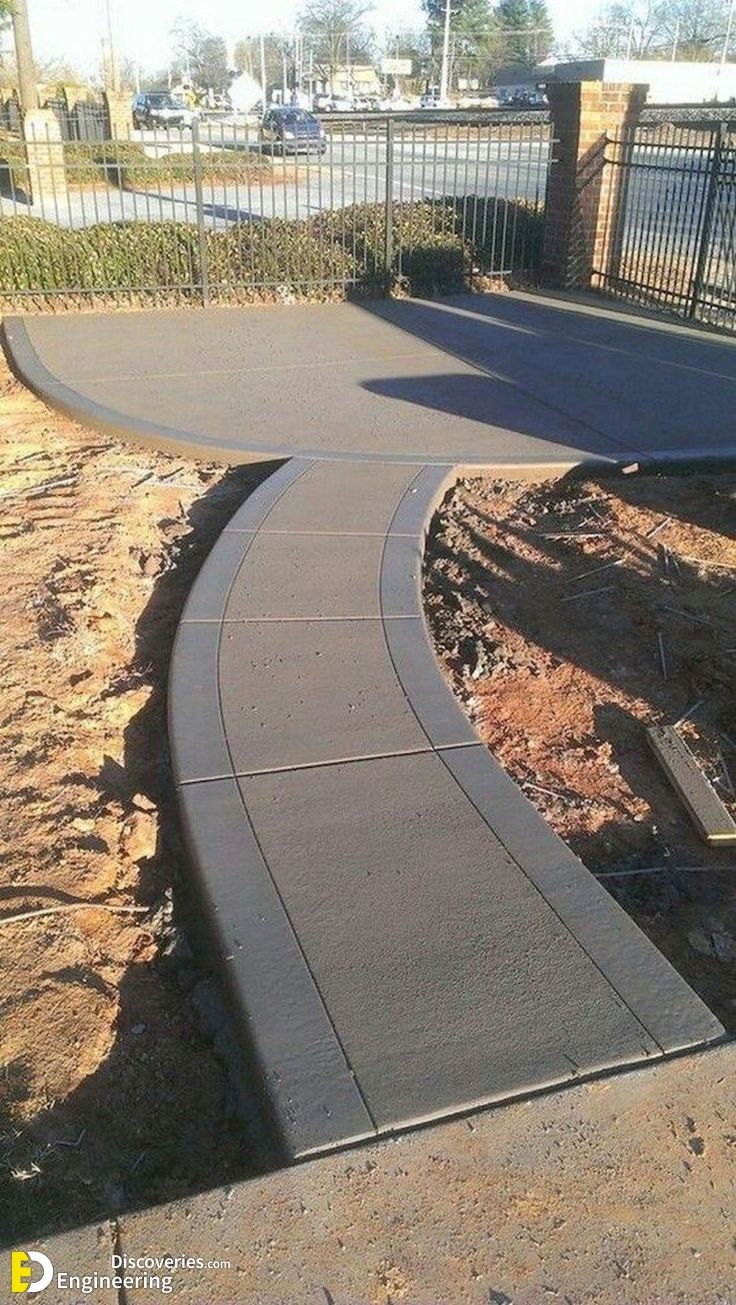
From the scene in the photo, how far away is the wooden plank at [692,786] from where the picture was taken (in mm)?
3398

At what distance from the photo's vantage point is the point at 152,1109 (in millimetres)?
2416

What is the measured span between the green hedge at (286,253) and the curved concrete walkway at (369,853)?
232 inches

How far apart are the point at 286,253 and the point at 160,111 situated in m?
38.7

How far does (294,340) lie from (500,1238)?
9092 mm

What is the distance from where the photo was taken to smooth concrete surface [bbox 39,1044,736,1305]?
1881mm

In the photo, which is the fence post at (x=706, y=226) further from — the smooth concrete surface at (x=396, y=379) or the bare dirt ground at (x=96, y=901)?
the bare dirt ground at (x=96, y=901)

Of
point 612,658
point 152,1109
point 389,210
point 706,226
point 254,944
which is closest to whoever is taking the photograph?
point 152,1109

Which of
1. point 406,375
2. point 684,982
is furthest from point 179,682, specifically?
point 406,375

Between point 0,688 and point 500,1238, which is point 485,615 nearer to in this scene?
point 0,688

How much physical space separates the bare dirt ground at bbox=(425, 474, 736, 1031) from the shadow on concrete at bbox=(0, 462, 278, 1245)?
128 cm

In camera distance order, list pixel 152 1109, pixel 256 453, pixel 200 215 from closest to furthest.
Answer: pixel 152 1109 → pixel 256 453 → pixel 200 215

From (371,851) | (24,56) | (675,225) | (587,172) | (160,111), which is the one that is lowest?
(371,851)

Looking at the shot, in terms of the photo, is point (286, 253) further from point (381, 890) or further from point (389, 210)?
point (381, 890)

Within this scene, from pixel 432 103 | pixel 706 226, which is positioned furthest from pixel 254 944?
pixel 432 103
